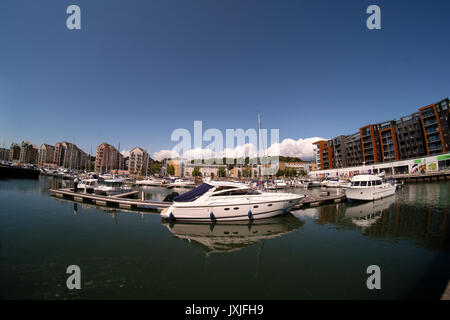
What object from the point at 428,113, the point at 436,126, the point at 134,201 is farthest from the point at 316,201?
the point at 428,113

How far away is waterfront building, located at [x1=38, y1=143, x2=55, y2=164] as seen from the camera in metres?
135

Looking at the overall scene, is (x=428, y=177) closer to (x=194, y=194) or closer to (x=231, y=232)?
(x=231, y=232)

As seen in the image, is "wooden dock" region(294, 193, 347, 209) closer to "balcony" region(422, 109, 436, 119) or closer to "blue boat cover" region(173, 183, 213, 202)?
"blue boat cover" region(173, 183, 213, 202)

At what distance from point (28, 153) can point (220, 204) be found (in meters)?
214

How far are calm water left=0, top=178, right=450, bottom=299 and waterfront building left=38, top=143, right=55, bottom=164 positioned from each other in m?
175

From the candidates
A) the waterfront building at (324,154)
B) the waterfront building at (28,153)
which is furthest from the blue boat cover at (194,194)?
the waterfront building at (28,153)

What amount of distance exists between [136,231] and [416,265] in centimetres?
1461

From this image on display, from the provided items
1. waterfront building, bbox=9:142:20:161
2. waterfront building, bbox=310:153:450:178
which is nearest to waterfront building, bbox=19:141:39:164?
waterfront building, bbox=9:142:20:161

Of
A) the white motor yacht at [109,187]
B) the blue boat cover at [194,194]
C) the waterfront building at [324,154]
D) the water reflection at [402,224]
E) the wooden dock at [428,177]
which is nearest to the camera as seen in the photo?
the water reflection at [402,224]

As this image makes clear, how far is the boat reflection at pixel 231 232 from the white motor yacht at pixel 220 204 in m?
0.53

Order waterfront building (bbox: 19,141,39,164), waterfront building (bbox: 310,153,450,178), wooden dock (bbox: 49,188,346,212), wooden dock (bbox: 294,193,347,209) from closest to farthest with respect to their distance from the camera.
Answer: wooden dock (bbox: 49,188,346,212) → wooden dock (bbox: 294,193,347,209) → waterfront building (bbox: 310,153,450,178) → waterfront building (bbox: 19,141,39,164)

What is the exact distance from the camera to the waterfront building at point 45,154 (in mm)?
135000

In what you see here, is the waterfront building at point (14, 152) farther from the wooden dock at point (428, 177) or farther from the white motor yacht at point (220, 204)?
the wooden dock at point (428, 177)
